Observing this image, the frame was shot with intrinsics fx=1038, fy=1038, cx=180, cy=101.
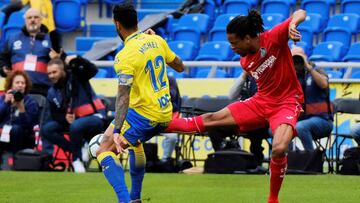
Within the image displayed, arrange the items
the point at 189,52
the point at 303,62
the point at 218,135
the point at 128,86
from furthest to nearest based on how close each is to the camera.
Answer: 1. the point at 189,52
2. the point at 218,135
3. the point at 303,62
4. the point at 128,86

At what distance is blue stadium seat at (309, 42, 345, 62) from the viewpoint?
18938mm

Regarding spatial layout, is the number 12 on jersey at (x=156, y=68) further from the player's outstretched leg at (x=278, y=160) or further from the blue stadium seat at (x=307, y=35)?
the blue stadium seat at (x=307, y=35)

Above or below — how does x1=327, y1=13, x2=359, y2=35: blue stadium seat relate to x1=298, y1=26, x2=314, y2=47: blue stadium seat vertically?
above

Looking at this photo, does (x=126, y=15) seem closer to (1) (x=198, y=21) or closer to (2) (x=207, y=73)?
(2) (x=207, y=73)

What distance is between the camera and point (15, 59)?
16641mm

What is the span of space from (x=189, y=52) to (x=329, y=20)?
2.83 metres

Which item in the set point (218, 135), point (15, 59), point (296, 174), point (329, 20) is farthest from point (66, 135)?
point (329, 20)

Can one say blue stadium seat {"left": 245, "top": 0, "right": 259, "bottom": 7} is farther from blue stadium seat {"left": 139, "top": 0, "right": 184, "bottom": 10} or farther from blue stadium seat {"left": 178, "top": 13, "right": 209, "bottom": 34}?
blue stadium seat {"left": 139, "top": 0, "right": 184, "bottom": 10}

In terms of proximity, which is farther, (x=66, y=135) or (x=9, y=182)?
(x=66, y=135)

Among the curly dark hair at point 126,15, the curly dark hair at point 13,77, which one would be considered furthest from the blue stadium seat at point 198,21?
the curly dark hair at point 126,15

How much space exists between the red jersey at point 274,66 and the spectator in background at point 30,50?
22.0 feet

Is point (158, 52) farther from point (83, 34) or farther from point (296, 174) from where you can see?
point (83, 34)

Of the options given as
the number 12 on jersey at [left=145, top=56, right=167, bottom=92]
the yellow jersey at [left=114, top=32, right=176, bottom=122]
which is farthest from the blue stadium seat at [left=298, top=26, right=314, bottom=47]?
the number 12 on jersey at [left=145, top=56, right=167, bottom=92]

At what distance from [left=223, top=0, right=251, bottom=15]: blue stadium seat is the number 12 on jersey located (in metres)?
11.6
